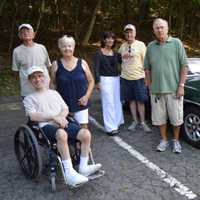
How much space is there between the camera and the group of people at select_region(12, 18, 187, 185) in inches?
191

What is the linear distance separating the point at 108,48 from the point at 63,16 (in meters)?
9.61

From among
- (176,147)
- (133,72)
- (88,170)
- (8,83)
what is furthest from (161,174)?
(8,83)

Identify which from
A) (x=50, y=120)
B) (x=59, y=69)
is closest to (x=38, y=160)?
(x=50, y=120)

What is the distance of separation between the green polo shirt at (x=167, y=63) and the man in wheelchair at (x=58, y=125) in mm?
1392

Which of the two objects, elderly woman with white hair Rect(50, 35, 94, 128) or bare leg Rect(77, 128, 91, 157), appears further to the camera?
elderly woman with white hair Rect(50, 35, 94, 128)

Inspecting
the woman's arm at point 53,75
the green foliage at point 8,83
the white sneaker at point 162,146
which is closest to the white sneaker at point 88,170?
the woman's arm at point 53,75

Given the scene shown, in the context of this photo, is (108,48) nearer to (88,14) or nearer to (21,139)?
(21,139)

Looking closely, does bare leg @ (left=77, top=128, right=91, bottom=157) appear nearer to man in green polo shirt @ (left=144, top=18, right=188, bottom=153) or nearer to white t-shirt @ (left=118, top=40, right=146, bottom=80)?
man in green polo shirt @ (left=144, top=18, right=188, bottom=153)

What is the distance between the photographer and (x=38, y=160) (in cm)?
459

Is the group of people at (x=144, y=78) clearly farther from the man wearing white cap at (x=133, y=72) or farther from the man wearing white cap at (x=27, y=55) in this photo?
the man wearing white cap at (x=27, y=55)

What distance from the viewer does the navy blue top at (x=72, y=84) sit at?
523 cm

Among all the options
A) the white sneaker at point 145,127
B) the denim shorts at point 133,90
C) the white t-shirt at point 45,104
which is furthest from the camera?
the white sneaker at point 145,127

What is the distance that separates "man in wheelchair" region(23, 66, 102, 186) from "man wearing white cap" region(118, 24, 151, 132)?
1.81m

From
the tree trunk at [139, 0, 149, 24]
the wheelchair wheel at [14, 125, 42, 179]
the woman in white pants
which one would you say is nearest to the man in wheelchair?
the wheelchair wheel at [14, 125, 42, 179]
